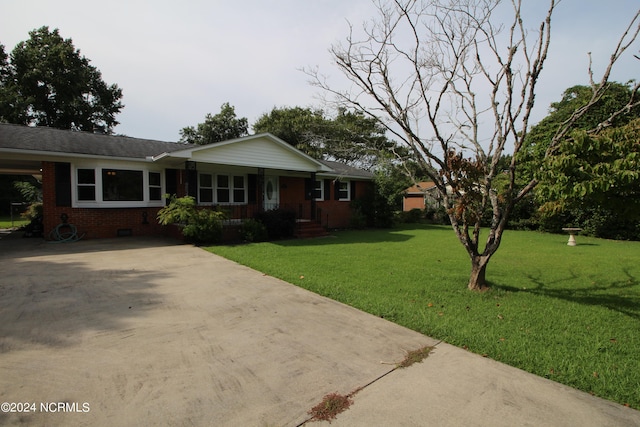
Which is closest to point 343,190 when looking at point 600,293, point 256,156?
point 256,156

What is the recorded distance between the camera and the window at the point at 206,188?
44.9 ft

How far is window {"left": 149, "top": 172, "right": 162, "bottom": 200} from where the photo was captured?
41.4ft

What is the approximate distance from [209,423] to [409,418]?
57.1 inches

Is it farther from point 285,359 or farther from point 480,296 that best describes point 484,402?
point 480,296

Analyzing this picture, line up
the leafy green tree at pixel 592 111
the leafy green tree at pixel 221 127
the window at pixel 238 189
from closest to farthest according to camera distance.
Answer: the leafy green tree at pixel 592 111, the window at pixel 238 189, the leafy green tree at pixel 221 127

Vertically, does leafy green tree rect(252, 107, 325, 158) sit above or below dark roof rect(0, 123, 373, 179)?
above

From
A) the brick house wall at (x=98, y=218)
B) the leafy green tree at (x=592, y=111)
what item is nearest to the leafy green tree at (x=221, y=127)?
the brick house wall at (x=98, y=218)

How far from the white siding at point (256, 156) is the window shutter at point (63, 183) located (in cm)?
422

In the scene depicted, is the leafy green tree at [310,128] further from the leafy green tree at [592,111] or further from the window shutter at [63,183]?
the window shutter at [63,183]

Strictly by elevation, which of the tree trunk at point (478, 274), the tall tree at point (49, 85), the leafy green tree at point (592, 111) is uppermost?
the tall tree at point (49, 85)

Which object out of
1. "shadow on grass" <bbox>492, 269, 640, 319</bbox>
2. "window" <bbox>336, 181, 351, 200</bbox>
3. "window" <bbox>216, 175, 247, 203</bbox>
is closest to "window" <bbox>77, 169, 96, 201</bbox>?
"window" <bbox>216, 175, 247, 203</bbox>

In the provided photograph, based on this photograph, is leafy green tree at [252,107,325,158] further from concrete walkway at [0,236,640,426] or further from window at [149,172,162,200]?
concrete walkway at [0,236,640,426]

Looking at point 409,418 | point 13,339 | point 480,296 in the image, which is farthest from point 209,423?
point 480,296

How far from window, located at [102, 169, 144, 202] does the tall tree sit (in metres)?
23.8
